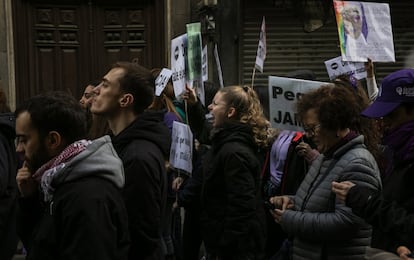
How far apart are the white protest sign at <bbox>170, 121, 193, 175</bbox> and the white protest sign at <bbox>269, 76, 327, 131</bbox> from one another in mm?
688

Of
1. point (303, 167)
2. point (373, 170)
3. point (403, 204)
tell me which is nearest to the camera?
point (403, 204)

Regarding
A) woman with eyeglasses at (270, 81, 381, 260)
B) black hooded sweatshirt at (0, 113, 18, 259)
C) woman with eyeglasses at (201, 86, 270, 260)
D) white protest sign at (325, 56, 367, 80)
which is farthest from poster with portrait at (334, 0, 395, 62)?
black hooded sweatshirt at (0, 113, 18, 259)

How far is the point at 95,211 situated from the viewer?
2.44m

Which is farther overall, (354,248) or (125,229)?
(354,248)

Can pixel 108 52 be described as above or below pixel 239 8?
below

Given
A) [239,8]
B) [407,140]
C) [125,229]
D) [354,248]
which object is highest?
[239,8]

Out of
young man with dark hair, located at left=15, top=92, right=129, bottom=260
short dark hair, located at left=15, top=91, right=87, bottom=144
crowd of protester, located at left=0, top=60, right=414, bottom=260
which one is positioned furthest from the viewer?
short dark hair, located at left=15, top=91, right=87, bottom=144

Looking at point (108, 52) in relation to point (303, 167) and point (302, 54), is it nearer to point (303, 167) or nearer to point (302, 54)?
point (302, 54)

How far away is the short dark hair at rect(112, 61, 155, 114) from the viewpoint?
336 cm

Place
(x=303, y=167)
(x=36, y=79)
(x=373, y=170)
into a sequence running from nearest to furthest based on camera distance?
(x=373, y=170), (x=303, y=167), (x=36, y=79)

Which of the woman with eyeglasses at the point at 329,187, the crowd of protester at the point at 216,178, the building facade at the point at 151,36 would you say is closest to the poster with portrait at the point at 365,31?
the crowd of protester at the point at 216,178

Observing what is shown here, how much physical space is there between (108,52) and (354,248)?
6.73m

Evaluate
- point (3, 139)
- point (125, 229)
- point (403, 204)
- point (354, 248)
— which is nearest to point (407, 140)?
point (403, 204)

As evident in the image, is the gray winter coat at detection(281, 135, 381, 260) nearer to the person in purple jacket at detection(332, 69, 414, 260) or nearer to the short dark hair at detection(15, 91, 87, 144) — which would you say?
the person in purple jacket at detection(332, 69, 414, 260)
